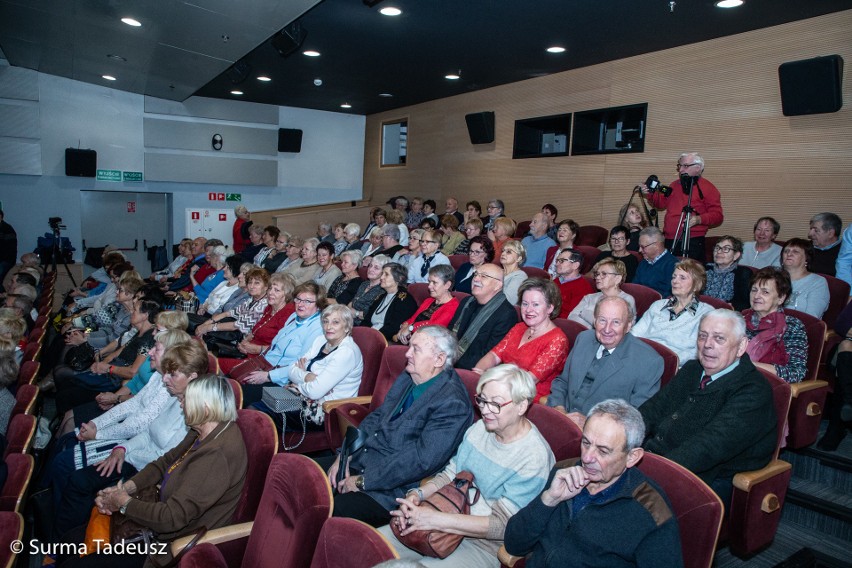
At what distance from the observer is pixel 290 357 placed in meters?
3.64

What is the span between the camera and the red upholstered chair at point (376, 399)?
2903 mm

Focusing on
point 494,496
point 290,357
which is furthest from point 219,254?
point 494,496

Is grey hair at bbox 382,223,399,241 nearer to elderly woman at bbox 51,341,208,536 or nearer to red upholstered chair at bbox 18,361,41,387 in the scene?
red upholstered chair at bbox 18,361,41,387

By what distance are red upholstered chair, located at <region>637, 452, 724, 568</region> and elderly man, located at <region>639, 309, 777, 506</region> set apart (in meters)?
0.38

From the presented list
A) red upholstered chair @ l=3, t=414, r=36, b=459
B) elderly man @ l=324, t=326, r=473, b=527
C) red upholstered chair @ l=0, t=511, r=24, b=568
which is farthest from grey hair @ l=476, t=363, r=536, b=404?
red upholstered chair @ l=3, t=414, r=36, b=459

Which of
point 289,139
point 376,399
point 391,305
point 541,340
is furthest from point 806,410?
point 289,139

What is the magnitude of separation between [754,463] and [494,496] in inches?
40.7

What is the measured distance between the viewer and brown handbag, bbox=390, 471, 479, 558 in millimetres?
1747

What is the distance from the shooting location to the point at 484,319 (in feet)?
11.1

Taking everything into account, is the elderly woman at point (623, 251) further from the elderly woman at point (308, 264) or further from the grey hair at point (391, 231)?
the elderly woman at point (308, 264)

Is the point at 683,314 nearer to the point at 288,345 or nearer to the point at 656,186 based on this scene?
the point at 656,186

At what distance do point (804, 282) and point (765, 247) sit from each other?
0.91 metres

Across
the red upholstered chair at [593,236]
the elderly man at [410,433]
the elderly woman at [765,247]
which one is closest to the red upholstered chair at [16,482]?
the elderly man at [410,433]

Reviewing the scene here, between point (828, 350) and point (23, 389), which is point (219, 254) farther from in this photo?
point (828, 350)
